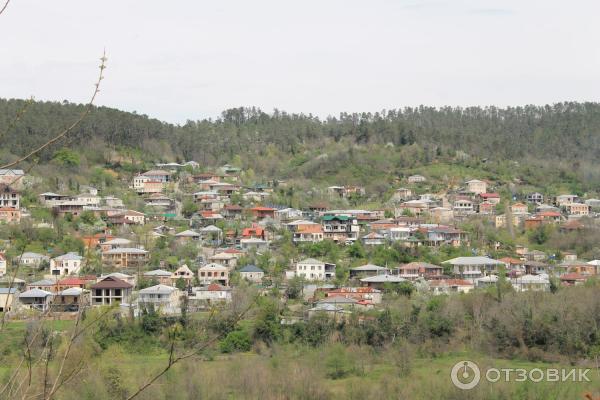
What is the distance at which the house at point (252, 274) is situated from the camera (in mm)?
19875

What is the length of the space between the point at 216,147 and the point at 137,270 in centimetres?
1708

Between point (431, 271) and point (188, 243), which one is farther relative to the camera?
point (188, 243)

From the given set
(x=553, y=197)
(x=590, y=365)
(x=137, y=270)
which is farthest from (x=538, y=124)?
(x=590, y=365)

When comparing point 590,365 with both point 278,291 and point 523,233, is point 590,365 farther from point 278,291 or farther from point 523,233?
point 523,233

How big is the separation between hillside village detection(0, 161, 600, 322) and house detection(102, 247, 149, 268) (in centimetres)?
3

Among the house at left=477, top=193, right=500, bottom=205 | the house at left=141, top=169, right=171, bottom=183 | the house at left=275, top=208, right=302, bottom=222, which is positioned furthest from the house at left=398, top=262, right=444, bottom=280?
the house at left=141, top=169, right=171, bottom=183

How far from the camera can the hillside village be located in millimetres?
18250

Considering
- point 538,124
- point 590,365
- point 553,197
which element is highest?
point 538,124

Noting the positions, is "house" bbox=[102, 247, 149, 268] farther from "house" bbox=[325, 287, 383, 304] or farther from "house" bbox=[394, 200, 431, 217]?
"house" bbox=[394, 200, 431, 217]

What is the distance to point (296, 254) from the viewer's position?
72.6 ft

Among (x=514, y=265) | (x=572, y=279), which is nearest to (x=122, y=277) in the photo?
(x=514, y=265)

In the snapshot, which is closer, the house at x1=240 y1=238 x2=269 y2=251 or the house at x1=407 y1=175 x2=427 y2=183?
the house at x1=240 y1=238 x2=269 y2=251

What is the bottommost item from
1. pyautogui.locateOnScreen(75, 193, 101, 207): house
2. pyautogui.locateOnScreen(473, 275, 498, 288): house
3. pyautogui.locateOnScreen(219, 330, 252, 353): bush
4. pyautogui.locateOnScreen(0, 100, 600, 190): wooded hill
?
pyautogui.locateOnScreen(219, 330, 252, 353): bush

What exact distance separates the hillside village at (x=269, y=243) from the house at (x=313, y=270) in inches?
1.0
